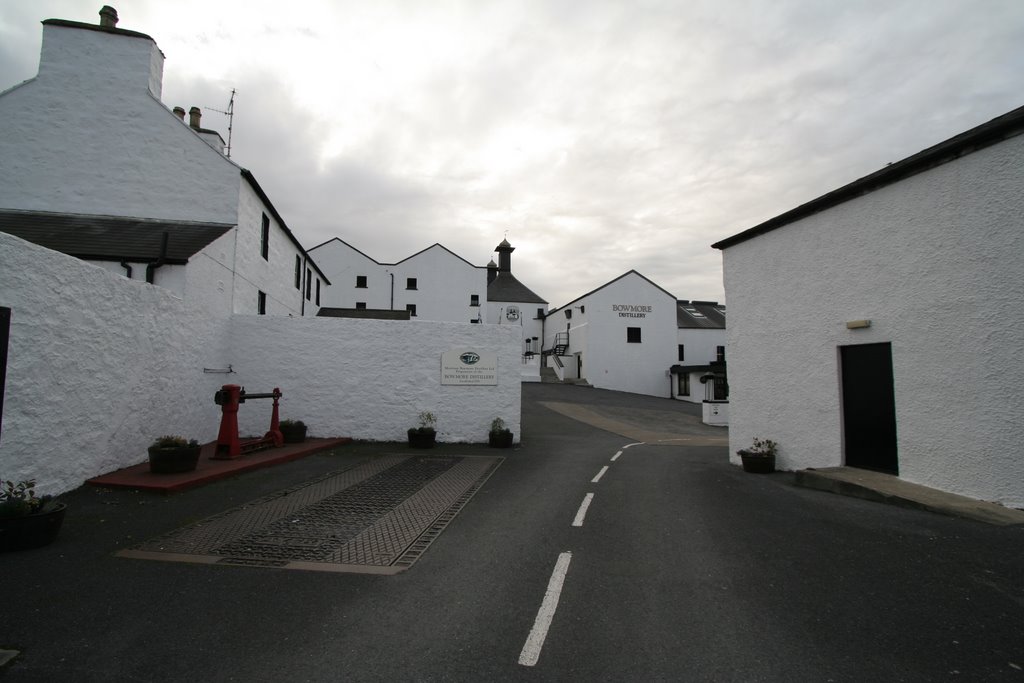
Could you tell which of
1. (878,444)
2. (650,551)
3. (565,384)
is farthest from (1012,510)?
(565,384)

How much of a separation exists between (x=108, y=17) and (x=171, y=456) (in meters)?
14.8

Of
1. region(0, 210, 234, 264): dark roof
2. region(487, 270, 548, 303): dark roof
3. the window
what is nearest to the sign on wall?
region(0, 210, 234, 264): dark roof

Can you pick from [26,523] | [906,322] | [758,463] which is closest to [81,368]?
[26,523]

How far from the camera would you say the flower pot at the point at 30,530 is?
5.38m

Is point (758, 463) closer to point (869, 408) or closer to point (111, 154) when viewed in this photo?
point (869, 408)

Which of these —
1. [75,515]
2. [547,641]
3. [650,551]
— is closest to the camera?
[547,641]

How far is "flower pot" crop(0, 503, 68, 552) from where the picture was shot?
5.38 meters

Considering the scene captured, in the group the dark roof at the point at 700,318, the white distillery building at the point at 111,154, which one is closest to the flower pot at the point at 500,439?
the white distillery building at the point at 111,154

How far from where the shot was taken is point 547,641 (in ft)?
12.3

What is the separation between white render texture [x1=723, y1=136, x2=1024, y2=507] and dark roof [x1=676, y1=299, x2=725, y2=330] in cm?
4122

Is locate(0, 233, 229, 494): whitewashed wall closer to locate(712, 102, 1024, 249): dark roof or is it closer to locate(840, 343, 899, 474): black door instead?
locate(712, 102, 1024, 249): dark roof

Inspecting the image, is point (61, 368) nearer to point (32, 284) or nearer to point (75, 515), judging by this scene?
point (32, 284)

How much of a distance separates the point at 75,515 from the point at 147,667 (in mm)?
4679

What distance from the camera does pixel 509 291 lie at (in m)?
66.4
